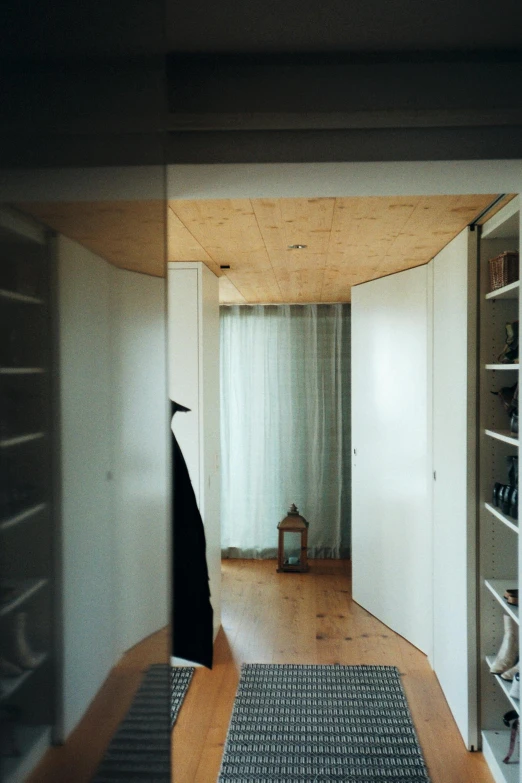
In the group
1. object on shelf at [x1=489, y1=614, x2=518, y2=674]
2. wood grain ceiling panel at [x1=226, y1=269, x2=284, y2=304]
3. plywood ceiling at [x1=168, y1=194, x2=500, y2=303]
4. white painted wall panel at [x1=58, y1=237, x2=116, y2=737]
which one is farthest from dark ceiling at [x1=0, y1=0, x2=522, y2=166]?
wood grain ceiling panel at [x1=226, y1=269, x2=284, y2=304]

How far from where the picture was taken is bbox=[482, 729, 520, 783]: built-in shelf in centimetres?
253

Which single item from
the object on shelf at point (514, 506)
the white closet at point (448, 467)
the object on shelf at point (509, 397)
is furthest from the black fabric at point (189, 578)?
the object on shelf at point (509, 397)

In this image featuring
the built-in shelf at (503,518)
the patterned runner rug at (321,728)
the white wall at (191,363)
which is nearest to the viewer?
the built-in shelf at (503,518)

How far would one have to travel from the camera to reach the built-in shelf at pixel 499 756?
8.30 feet

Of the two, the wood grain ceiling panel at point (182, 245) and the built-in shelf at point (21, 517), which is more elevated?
the wood grain ceiling panel at point (182, 245)

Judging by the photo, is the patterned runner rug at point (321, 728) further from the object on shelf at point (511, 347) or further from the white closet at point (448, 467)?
the object on shelf at point (511, 347)

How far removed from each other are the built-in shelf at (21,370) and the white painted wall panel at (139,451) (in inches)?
4.3

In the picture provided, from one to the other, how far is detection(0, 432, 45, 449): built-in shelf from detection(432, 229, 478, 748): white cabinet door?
9.06ft

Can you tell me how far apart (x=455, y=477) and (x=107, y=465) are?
292 cm

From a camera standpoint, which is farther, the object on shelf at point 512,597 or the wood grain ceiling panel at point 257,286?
the wood grain ceiling panel at point 257,286

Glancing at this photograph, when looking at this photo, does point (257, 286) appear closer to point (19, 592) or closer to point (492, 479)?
point (492, 479)

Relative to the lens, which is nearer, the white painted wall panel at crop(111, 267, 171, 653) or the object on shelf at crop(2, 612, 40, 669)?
the object on shelf at crop(2, 612, 40, 669)

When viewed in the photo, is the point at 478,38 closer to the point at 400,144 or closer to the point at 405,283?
the point at 400,144

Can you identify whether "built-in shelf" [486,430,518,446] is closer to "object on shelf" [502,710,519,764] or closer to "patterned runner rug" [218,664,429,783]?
"object on shelf" [502,710,519,764]
